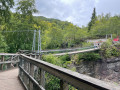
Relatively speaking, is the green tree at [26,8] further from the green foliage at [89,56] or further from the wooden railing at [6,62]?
the green foliage at [89,56]

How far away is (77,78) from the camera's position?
1.15 m

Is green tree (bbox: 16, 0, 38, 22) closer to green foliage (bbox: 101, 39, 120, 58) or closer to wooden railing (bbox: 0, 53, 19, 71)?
wooden railing (bbox: 0, 53, 19, 71)

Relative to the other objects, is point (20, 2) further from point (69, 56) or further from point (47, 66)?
point (47, 66)

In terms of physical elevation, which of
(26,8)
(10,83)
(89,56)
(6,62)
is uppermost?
(26,8)

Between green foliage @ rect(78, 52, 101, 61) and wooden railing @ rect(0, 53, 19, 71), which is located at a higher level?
wooden railing @ rect(0, 53, 19, 71)

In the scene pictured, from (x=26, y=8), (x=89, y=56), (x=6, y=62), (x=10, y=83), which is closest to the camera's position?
(x=10, y=83)

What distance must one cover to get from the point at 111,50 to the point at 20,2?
16417 millimetres

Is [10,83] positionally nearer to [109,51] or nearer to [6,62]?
[6,62]

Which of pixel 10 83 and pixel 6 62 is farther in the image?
pixel 6 62

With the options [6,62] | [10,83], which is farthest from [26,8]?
[10,83]

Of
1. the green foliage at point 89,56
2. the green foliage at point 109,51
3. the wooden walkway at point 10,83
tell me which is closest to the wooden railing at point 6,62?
the wooden walkway at point 10,83

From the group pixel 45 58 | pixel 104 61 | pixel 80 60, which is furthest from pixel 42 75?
pixel 104 61

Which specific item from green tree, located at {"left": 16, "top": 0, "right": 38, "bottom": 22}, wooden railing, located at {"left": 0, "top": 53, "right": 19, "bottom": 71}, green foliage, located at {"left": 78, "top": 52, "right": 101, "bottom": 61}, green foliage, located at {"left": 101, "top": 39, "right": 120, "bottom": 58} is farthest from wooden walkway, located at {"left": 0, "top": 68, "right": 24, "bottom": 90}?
green foliage, located at {"left": 101, "top": 39, "right": 120, "bottom": 58}

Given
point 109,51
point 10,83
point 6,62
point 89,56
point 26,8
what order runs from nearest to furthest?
point 10,83 → point 6,62 → point 26,8 → point 89,56 → point 109,51
